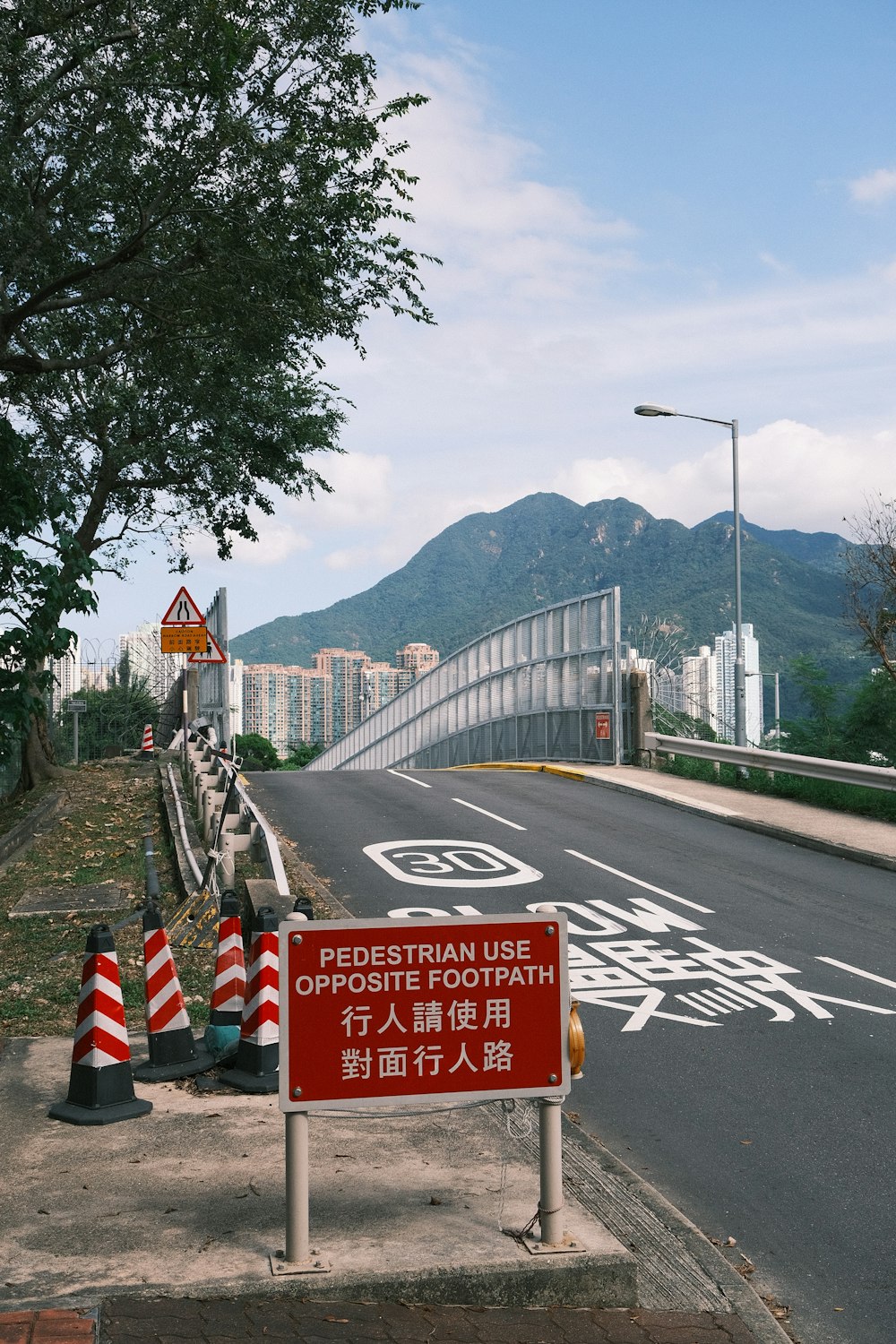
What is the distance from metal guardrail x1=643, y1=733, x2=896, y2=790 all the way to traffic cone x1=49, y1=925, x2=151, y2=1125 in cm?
1203

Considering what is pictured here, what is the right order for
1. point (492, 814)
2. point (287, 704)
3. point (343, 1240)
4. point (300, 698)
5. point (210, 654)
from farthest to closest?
1. point (300, 698)
2. point (287, 704)
3. point (210, 654)
4. point (492, 814)
5. point (343, 1240)

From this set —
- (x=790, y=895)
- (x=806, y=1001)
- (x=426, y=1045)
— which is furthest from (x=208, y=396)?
(x=426, y=1045)

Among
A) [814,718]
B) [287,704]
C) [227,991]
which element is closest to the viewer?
[227,991]

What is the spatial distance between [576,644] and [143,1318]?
75.0 feet

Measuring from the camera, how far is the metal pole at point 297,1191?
4172mm

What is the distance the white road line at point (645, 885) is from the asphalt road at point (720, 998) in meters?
0.04

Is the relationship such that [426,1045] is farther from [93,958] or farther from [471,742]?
[471,742]

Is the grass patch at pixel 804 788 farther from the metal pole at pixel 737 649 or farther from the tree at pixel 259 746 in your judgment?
the tree at pixel 259 746

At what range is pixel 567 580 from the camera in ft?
373

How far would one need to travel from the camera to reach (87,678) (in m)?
29.3

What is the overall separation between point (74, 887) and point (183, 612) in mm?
6770

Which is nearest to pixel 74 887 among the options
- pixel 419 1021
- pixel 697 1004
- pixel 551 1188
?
pixel 697 1004

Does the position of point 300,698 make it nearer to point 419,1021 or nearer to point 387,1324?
point 419,1021

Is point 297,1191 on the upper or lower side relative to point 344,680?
lower
